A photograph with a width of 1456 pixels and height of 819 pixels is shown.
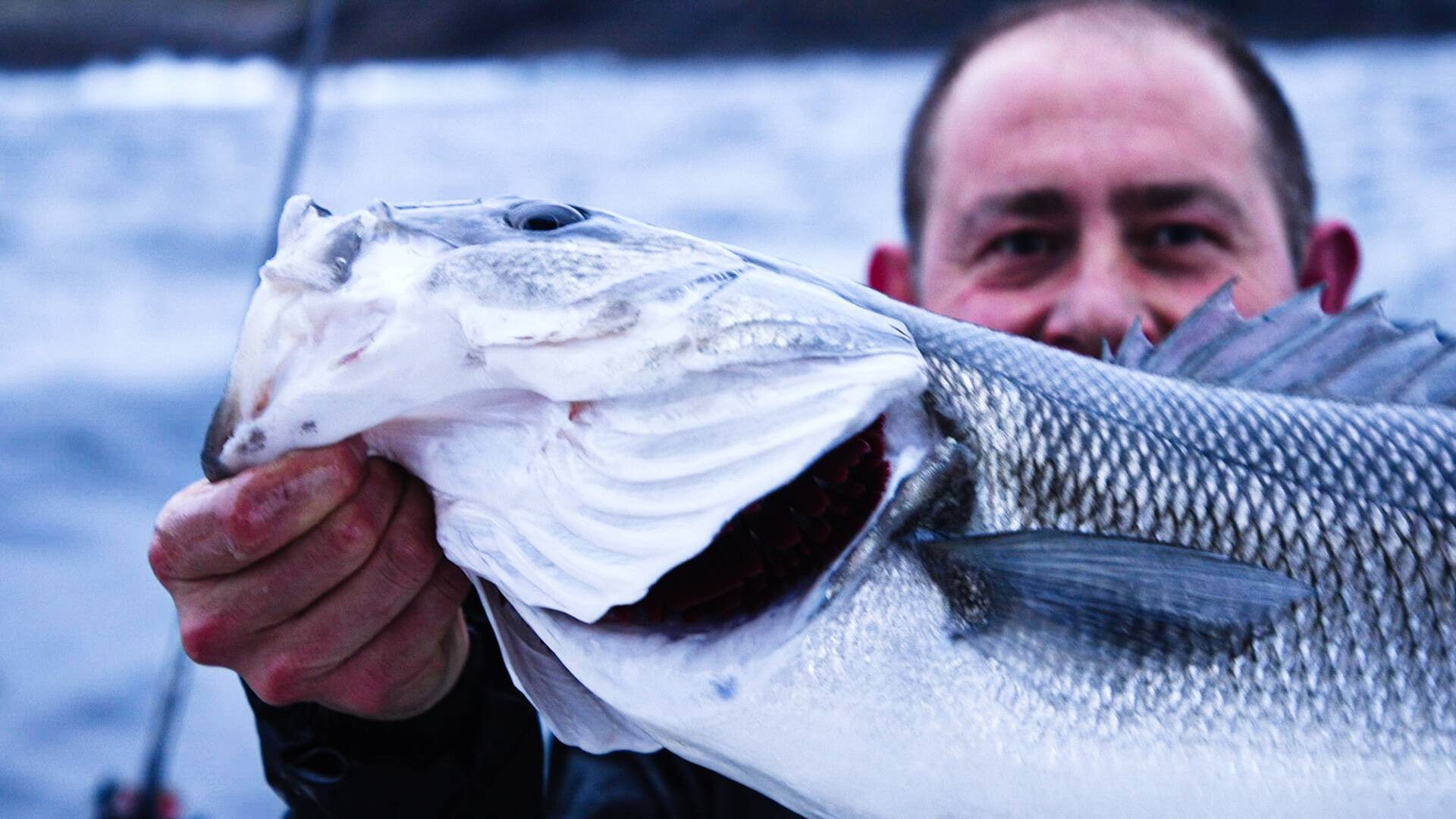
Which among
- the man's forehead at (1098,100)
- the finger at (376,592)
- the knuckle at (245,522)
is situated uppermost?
the man's forehead at (1098,100)

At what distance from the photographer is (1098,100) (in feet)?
6.20

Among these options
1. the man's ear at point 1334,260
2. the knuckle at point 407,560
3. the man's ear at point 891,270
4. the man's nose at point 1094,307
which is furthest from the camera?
the man's ear at point 891,270

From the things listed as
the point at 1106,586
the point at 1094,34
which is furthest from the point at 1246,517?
the point at 1094,34

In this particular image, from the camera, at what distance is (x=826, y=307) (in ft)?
2.88

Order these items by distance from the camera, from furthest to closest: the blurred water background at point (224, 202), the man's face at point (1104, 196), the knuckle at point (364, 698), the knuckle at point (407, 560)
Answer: the blurred water background at point (224, 202), the man's face at point (1104, 196), the knuckle at point (364, 698), the knuckle at point (407, 560)

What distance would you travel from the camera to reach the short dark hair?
2029 millimetres

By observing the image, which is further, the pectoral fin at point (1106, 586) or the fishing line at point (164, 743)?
the fishing line at point (164, 743)

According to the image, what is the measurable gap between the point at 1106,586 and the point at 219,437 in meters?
0.63

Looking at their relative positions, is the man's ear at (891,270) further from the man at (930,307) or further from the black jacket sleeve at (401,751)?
the black jacket sleeve at (401,751)

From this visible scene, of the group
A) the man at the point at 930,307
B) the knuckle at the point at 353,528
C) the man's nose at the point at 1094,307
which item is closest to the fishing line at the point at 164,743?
the man at the point at 930,307

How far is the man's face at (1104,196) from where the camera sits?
5.97 feet

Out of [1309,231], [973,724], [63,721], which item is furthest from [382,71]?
[973,724]

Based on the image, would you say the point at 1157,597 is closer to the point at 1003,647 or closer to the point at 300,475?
the point at 1003,647

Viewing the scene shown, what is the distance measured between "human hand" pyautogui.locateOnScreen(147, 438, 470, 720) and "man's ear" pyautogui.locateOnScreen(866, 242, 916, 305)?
5.12 ft
